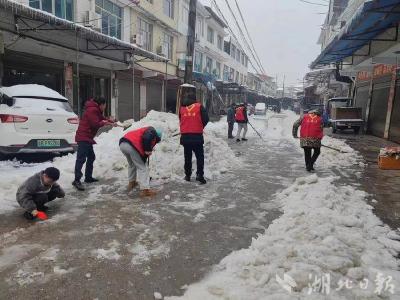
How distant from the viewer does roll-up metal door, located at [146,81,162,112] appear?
23.0 meters

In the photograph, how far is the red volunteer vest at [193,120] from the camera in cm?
698

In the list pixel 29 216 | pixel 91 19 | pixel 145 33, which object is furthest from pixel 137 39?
pixel 29 216

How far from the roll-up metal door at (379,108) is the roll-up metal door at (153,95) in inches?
545

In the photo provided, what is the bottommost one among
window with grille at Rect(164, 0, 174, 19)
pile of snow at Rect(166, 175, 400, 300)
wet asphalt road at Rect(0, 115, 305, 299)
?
wet asphalt road at Rect(0, 115, 305, 299)

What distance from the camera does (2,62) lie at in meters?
11.9

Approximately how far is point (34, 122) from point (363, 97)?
21434 millimetres

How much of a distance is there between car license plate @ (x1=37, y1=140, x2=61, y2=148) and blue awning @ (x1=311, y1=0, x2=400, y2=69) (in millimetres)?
7847

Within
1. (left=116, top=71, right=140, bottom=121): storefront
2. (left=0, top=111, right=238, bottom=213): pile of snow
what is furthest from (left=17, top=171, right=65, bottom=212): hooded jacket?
(left=116, top=71, right=140, bottom=121): storefront

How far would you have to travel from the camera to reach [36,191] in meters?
4.68

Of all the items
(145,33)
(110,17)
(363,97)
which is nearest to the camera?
(110,17)

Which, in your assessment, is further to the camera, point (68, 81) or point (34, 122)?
point (68, 81)

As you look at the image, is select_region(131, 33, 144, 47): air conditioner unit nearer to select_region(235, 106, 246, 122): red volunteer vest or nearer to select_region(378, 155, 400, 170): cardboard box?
select_region(235, 106, 246, 122): red volunteer vest

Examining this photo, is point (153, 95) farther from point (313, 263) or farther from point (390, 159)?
point (313, 263)

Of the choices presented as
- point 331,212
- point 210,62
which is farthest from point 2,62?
point 210,62
